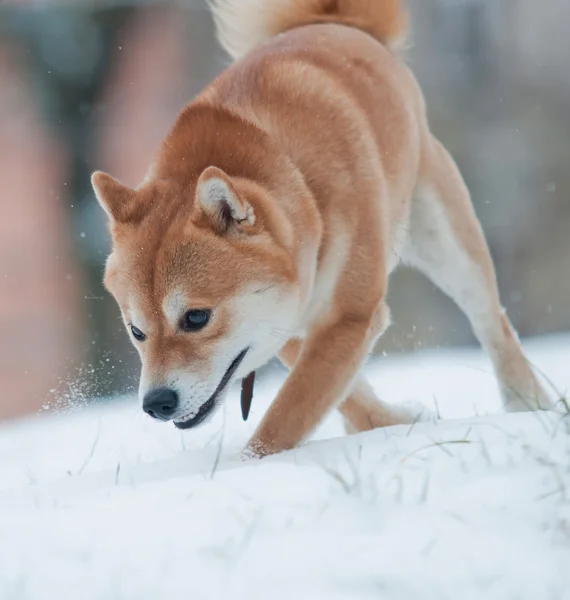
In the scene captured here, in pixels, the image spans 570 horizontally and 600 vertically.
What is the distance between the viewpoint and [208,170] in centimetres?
250

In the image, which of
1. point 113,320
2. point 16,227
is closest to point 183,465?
point 113,320

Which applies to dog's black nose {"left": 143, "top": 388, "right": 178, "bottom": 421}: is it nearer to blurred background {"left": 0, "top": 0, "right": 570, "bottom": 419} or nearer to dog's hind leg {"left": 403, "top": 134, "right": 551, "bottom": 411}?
dog's hind leg {"left": 403, "top": 134, "right": 551, "bottom": 411}

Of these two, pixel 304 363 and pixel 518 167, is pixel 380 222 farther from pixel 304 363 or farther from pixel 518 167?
pixel 518 167

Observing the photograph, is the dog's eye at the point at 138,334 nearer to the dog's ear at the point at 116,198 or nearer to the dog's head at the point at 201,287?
the dog's head at the point at 201,287

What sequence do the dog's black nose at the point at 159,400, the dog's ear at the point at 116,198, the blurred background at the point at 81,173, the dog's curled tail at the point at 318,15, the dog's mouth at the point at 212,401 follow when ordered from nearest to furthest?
the dog's black nose at the point at 159,400, the dog's mouth at the point at 212,401, the dog's ear at the point at 116,198, the dog's curled tail at the point at 318,15, the blurred background at the point at 81,173

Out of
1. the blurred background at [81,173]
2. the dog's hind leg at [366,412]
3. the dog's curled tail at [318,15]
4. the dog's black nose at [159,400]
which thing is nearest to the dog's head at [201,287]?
the dog's black nose at [159,400]

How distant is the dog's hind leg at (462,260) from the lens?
11.9 feet

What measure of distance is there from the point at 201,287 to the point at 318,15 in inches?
65.7

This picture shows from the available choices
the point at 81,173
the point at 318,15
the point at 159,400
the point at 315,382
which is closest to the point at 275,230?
the point at 315,382

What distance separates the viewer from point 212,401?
2674 mm

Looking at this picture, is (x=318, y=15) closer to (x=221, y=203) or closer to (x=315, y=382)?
(x=221, y=203)

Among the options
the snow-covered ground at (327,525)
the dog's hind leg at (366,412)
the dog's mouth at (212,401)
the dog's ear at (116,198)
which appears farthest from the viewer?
the dog's hind leg at (366,412)

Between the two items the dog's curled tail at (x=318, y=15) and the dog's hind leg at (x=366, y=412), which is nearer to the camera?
the dog's hind leg at (x=366, y=412)

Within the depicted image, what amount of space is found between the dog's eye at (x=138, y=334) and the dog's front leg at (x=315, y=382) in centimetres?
44
